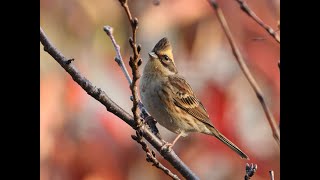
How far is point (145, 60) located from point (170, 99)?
122 millimetres

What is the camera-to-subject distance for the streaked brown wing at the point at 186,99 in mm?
1283

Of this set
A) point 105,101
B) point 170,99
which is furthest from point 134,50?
point 170,99

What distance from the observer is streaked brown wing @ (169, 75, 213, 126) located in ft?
4.21

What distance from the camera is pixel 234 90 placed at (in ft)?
4.05

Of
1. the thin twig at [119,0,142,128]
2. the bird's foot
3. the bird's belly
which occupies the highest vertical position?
the thin twig at [119,0,142,128]

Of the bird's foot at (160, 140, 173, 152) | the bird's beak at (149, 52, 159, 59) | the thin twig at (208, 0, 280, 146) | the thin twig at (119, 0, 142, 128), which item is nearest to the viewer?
the thin twig at (119, 0, 142, 128)

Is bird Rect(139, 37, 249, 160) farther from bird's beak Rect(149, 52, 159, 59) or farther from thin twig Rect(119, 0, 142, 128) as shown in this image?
thin twig Rect(119, 0, 142, 128)

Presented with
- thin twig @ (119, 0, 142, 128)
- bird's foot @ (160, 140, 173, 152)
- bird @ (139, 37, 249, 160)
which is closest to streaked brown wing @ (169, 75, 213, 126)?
bird @ (139, 37, 249, 160)

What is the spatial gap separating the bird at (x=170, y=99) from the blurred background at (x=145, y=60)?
0.02m

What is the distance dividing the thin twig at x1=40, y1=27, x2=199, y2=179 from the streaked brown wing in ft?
0.68
